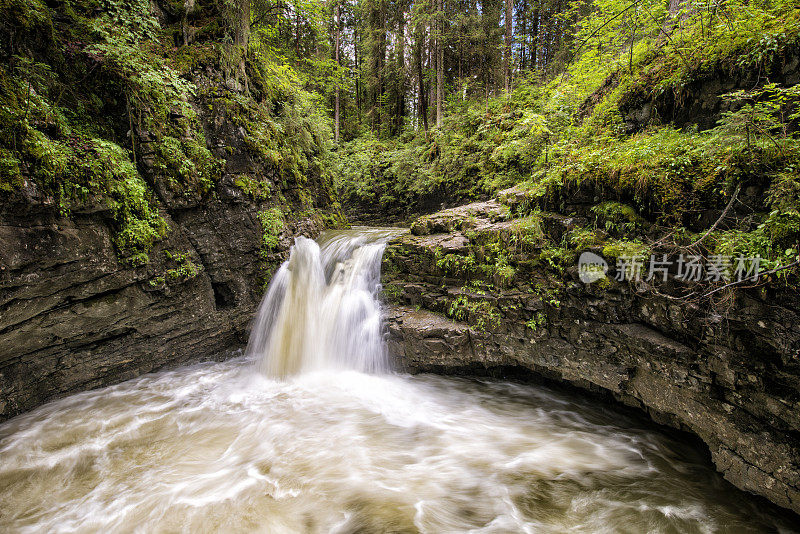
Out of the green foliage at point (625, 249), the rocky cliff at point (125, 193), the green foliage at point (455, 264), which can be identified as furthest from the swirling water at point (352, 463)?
the green foliage at point (625, 249)

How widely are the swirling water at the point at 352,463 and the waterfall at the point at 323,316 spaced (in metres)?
0.50

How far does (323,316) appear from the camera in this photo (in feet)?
23.2

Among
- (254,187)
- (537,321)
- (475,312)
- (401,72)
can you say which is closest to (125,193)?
(254,187)

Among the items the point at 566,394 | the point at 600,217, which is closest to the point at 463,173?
the point at 600,217

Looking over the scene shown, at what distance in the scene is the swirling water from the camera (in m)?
3.43

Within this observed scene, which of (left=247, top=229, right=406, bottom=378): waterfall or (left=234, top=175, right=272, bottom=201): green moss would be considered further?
(left=234, top=175, right=272, bottom=201): green moss

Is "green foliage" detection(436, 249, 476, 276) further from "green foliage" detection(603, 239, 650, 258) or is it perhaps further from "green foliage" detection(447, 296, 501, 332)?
"green foliage" detection(603, 239, 650, 258)

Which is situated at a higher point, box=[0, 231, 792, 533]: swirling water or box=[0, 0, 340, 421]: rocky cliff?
box=[0, 0, 340, 421]: rocky cliff

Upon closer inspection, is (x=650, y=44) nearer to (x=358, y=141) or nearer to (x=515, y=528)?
(x=515, y=528)

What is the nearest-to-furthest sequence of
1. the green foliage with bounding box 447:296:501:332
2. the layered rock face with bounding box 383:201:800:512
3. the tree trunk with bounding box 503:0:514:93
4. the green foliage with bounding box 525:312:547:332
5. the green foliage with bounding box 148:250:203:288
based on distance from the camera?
the layered rock face with bounding box 383:201:800:512 → the green foliage with bounding box 525:312:547:332 → the green foliage with bounding box 447:296:501:332 → the green foliage with bounding box 148:250:203:288 → the tree trunk with bounding box 503:0:514:93

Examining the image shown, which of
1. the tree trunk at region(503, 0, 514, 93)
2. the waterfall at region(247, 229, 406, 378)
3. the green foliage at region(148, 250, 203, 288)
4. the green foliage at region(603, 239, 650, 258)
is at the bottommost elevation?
the waterfall at region(247, 229, 406, 378)

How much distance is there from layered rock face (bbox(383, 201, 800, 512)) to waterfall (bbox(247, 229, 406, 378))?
516mm

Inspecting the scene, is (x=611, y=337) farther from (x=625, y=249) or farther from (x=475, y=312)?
(x=475, y=312)

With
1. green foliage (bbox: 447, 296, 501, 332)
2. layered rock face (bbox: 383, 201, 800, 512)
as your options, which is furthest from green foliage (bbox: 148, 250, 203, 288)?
green foliage (bbox: 447, 296, 501, 332)
